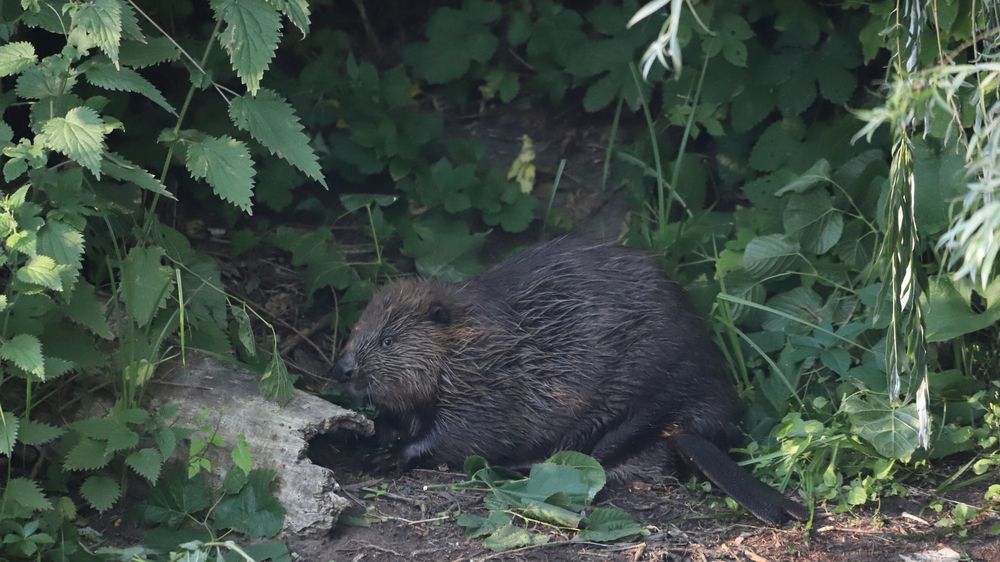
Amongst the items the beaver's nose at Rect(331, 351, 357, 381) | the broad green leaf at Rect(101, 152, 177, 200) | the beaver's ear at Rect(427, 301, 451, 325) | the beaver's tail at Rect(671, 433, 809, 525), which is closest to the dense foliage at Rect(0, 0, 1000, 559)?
the broad green leaf at Rect(101, 152, 177, 200)

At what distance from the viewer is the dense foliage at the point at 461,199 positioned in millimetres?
3150

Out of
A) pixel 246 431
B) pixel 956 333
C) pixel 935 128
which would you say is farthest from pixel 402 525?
pixel 935 128

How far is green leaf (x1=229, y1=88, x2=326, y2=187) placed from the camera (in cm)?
346

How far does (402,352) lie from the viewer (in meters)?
4.11

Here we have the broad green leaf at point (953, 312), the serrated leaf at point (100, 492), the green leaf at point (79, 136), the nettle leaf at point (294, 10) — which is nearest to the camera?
the green leaf at point (79, 136)

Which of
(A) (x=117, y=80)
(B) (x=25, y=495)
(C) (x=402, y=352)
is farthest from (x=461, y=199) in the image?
(B) (x=25, y=495)

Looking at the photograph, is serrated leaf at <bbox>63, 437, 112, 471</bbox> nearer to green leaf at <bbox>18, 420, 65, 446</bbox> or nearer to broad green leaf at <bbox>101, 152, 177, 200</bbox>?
green leaf at <bbox>18, 420, 65, 446</bbox>

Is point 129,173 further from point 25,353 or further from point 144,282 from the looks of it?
point 25,353

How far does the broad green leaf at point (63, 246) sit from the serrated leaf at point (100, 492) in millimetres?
576

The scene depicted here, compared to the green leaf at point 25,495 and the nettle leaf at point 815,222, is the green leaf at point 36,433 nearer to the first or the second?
the green leaf at point 25,495

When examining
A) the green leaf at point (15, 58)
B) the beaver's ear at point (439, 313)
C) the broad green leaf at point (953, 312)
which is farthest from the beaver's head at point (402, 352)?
the broad green leaf at point (953, 312)

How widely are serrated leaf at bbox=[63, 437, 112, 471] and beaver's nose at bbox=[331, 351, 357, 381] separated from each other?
3.43ft

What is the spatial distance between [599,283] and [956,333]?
4.21 feet

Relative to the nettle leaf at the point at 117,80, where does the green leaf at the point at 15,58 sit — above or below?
above
